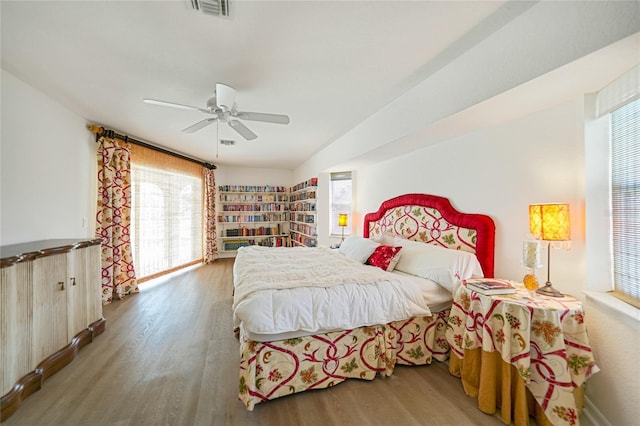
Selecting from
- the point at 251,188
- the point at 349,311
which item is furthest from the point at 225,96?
the point at 251,188

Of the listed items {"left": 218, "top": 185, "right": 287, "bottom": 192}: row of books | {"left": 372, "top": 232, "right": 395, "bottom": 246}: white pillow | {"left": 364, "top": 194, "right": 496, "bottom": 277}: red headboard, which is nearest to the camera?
{"left": 364, "top": 194, "right": 496, "bottom": 277}: red headboard

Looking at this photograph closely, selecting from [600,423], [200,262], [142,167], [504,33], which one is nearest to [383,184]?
[504,33]

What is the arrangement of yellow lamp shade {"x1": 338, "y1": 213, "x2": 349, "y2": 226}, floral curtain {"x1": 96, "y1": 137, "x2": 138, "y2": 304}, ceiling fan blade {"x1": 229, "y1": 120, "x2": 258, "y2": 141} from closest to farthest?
ceiling fan blade {"x1": 229, "y1": 120, "x2": 258, "y2": 141} < floral curtain {"x1": 96, "y1": 137, "x2": 138, "y2": 304} < yellow lamp shade {"x1": 338, "y1": 213, "x2": 349, "y2": 226}

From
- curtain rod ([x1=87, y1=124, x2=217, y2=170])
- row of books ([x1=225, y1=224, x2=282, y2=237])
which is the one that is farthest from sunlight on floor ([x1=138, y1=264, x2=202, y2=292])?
curtain rod ([x1=87, y1=124, x2=217, y2=170])

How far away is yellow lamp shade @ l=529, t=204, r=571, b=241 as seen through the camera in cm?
158

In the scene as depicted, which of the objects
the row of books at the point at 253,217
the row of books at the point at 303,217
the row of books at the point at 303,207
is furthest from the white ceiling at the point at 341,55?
the row of books at the point at 253,217

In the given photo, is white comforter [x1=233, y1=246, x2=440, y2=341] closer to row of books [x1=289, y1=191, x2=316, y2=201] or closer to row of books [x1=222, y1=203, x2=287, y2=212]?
row of books [x1=289, y1=191, x2=316, y2=201]

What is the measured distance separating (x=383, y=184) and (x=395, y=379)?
254 cm

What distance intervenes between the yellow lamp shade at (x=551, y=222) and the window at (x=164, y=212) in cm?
504

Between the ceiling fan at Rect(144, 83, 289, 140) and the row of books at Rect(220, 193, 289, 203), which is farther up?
the ceiling fan at Rect(144, 83, 289, 140)

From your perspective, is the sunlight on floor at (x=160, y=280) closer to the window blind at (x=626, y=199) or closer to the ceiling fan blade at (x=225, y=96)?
the ceiling fan blade at (x=225, y=96)

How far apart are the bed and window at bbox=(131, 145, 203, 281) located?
8.69 ft

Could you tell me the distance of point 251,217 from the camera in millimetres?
6438

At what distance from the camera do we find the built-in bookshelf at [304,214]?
502 cm
